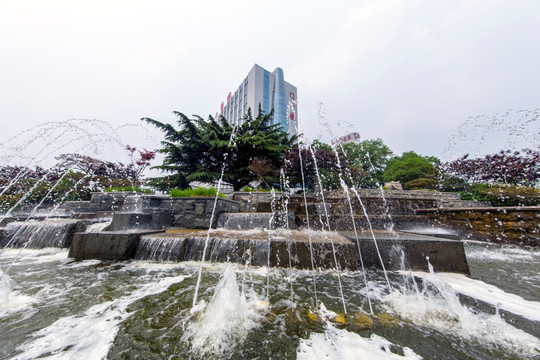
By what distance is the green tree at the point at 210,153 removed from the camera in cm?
1420

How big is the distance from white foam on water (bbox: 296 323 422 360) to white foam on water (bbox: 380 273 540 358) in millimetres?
523

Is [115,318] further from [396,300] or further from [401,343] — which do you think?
[396,300]

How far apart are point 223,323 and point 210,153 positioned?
47.5ft

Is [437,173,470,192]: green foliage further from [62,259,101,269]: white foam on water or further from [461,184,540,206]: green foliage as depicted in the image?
[62,259,101,269]: white foam on water

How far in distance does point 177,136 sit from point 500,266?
1617 centimetres

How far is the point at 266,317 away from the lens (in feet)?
6.00

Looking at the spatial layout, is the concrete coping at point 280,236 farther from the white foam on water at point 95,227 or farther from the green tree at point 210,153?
the green tree at point 210,153

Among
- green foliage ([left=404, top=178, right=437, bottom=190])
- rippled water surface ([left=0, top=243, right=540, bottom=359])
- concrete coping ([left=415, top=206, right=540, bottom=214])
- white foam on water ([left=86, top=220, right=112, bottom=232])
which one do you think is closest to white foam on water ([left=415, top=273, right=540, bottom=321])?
rippled water surface ([left=0, top=243, right=540, bottom=359])

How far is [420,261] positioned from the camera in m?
3.20

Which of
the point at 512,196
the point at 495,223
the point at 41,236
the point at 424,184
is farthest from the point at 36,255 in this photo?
the point at 424,184

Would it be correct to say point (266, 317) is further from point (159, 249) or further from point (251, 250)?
point (159, 249)

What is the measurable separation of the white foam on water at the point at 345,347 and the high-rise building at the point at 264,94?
4951 centimetres

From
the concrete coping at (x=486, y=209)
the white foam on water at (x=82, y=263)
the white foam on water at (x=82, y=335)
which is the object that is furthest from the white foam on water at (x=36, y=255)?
the concrete coping at (x=486, y=209)

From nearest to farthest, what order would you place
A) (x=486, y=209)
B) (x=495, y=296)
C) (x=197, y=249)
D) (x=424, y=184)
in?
(x=495, y=296)
(x=197, y=249)
(x=486, y=209)
(x=424, y=184)
